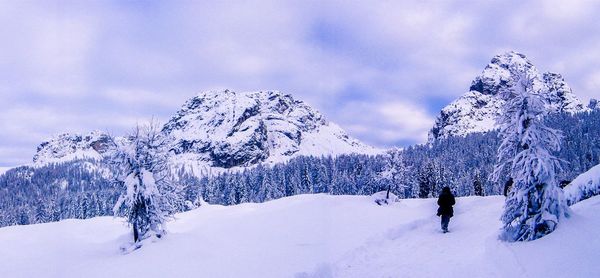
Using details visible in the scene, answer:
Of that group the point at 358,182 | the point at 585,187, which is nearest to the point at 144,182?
the point at 585,187

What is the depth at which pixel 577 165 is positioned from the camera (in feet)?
370

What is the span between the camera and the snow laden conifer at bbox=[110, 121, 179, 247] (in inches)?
999

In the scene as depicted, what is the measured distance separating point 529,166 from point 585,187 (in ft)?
14.9

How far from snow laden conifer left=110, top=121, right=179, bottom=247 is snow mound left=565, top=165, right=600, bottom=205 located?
21.6 m

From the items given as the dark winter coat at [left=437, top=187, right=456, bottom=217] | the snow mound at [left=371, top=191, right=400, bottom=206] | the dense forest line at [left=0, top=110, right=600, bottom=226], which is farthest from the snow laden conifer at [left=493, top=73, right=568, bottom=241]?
the dense forest line at [left=0, top=110, right=600, bottom=226]

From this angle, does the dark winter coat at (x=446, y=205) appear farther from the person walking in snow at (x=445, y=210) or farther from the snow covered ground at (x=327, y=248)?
the snow covered ground at (x=327, y=248)

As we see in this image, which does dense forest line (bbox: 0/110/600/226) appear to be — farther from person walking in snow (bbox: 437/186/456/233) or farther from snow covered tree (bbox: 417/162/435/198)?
person walking in snow (bbox: 437/186/456/233)

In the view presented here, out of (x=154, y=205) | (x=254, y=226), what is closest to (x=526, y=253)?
(x=254, y=226)

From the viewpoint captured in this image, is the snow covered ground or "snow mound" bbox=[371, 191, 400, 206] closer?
the snow covered ground

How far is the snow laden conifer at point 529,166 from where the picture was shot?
37.0ft

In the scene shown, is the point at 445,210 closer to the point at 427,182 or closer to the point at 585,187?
the point at 585,187

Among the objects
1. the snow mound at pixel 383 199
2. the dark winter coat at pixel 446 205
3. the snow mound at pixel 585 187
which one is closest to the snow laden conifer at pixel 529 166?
the snow mound at pixel 585 187

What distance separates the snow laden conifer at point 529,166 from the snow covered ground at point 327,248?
0.55 m

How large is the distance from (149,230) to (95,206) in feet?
404
